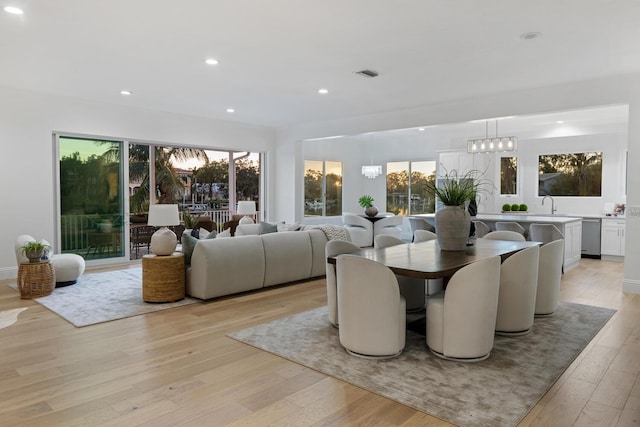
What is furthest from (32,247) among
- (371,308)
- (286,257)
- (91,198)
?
(371,308)

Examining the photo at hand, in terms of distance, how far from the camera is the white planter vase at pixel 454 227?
4.17 m

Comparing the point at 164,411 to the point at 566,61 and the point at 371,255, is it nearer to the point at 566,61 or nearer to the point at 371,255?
the point at 371,255

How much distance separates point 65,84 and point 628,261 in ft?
25.9

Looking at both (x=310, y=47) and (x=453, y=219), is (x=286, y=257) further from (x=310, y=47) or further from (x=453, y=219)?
(x=310, y=47)

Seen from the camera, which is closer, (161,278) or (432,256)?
(432,256)

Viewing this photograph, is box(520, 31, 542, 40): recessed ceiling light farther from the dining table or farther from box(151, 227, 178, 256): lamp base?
box(151, 227, 178, 256): lamp base

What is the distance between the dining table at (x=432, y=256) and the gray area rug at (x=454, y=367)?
0.67 meters

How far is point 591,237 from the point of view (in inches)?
329

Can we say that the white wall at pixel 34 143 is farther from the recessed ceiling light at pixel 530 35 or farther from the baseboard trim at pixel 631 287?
the baseboard trim at pixel 631 287

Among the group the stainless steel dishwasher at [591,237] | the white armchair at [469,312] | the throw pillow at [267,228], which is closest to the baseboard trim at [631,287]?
the stainless steel dishwasher at [591,237]

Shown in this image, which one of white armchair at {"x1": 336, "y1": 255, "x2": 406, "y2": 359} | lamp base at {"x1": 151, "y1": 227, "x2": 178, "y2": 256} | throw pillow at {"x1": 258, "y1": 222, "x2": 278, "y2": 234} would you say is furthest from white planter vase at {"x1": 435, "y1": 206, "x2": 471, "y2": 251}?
lamp base at {"x1": 151, "y1": 227, "x2": 178, "y2": 256}


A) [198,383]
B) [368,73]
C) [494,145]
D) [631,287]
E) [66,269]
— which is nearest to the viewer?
[198,383]

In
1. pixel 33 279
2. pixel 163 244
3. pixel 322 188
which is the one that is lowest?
pixel 33 279

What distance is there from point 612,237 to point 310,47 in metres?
6.95
